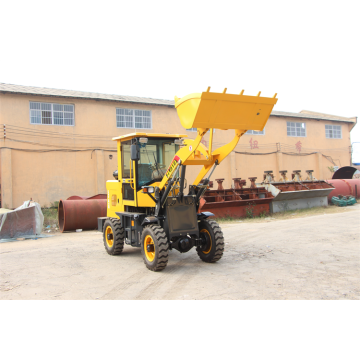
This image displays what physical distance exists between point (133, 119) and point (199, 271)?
50.1 feet

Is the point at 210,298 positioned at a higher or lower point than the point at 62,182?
lower

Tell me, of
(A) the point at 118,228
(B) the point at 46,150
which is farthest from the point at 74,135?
(A) the point at 118,228

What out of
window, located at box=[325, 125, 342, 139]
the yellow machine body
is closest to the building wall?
window, located at box=[325, 125, 342, 139]

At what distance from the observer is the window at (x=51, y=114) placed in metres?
17.8

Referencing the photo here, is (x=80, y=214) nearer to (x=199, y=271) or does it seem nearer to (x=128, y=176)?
(x=128, y=176)

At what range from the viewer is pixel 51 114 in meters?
18.2

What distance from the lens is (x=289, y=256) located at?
7500mm

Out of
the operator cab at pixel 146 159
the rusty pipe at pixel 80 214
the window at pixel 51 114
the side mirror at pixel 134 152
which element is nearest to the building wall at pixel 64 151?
the window at pixel 51 114

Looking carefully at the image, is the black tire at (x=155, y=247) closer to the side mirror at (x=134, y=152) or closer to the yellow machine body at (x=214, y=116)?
the yellow machine body at (x=214, y=116)

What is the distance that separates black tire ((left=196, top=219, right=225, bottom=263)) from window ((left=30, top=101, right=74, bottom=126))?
44.6 feet

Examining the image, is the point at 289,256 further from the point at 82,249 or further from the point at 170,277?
the point at 82,249

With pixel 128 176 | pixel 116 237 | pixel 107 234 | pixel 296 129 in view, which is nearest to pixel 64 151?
pixel 107 234

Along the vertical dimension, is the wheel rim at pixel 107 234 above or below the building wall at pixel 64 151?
below
